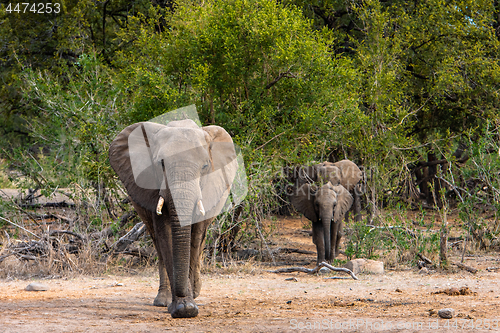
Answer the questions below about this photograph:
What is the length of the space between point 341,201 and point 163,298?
5.68 m

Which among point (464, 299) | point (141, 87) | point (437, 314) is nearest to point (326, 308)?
point (437, 314)

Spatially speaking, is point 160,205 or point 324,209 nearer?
point 160,205

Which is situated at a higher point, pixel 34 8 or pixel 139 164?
pixel 34 8

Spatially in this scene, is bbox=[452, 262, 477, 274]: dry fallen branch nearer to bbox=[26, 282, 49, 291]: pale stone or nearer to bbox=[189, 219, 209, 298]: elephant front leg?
bbox=[189, 219, 209, 298]: elephant front leg

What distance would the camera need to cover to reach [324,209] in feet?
36.8

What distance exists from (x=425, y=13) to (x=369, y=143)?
215 inches

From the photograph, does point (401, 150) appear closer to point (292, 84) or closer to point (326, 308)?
point (292, 84)

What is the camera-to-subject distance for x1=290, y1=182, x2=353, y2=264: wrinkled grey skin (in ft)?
36.6

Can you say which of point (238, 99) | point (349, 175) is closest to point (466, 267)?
point (349, 175)

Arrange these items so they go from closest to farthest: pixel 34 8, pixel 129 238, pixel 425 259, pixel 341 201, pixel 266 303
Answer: pixel 266 303
pixel 425 259
pixel 129 238
pixel 341 201
pixel 34 8

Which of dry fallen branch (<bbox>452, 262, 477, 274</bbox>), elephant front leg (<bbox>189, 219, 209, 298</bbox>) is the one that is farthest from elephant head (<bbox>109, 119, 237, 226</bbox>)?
dry fallen branch (<bbox>452, 262, 477, 274</bbox>)

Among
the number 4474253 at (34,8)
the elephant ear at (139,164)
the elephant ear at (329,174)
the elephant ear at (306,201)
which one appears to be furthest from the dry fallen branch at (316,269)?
the number 4474253 at (34,8)

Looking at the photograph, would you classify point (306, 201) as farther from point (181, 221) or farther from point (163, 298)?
point (181, 221)

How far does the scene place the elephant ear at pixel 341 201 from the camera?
1171 centimetres
